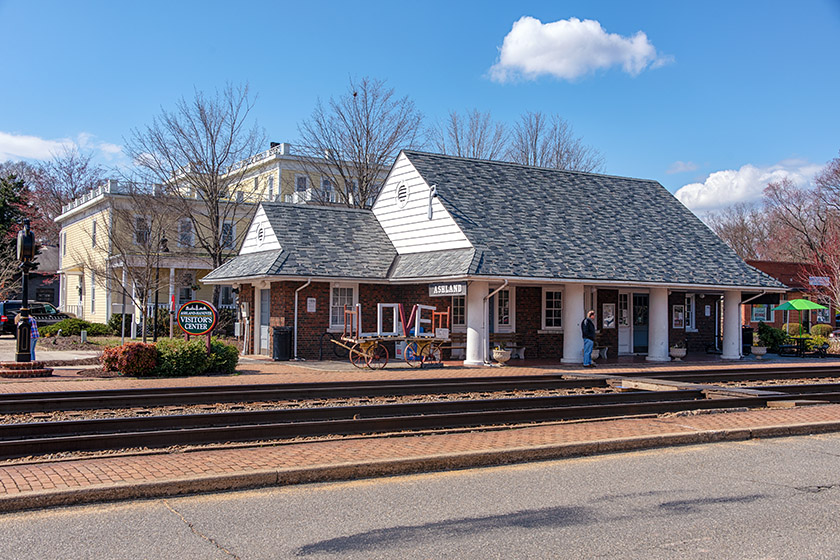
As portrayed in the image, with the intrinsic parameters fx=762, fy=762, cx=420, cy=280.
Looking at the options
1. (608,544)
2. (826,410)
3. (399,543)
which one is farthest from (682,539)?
(826,410)

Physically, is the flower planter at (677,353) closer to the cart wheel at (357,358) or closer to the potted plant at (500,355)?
the potted plant at (500,355)

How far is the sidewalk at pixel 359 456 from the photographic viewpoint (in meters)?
7.26

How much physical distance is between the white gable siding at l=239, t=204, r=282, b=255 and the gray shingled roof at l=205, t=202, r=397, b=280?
216mm

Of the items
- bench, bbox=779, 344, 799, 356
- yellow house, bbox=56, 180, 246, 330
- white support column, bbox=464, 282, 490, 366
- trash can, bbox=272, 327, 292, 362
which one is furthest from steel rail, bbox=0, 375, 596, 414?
yellow house, bbox=56, 180, 246, 330

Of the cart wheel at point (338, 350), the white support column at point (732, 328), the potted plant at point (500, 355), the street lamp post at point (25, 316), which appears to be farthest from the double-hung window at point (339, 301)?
the white support column at point (732, 328)

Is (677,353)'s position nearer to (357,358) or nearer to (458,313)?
(458,313)

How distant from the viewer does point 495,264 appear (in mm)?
21797

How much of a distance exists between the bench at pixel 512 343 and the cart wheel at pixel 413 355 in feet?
11.0

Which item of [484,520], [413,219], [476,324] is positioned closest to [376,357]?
[476,324]

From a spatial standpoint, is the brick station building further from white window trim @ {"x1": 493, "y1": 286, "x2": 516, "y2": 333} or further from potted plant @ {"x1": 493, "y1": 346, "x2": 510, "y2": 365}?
potted plant @ {"x1": 493, "y1": 346, "x2": 510, "y2": 365}

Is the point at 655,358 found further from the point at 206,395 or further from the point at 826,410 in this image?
the point at 206,395

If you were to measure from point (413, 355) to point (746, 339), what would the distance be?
17.2 m

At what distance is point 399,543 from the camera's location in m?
6.01

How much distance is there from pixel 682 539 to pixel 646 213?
943 inches
